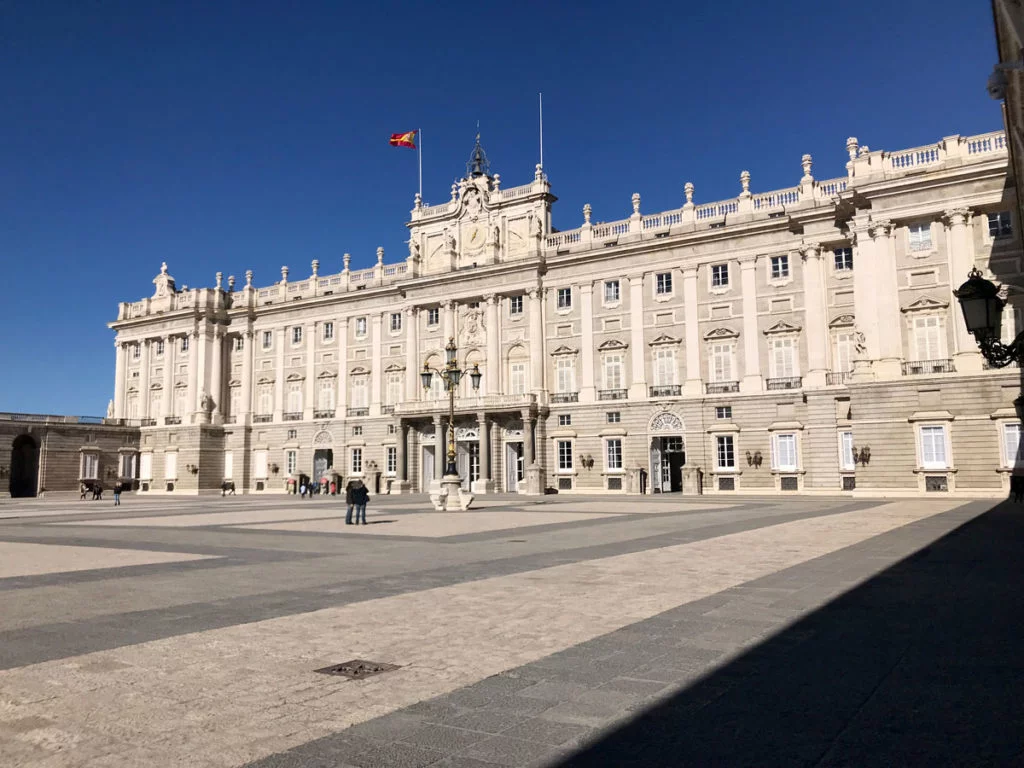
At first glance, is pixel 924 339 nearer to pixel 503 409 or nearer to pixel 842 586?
pixel 503 409

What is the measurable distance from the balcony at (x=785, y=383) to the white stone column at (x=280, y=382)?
36640 millimetres

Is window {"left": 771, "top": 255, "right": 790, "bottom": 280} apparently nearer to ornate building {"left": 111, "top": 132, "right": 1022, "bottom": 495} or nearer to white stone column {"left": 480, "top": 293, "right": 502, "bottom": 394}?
ornate building {"left": 111, "top": 132, "right": 1022, "bottom": 495}

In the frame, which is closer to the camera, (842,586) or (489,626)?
(489,626)

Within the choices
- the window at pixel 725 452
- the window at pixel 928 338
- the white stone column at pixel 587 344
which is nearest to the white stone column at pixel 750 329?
the window at pixel 725 452

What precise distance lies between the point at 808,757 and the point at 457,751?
1.83 meters

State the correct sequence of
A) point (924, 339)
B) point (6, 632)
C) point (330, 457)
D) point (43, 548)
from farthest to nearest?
point (330, 457) < point (924, 339) < point (43, 548) < point (6, 632)

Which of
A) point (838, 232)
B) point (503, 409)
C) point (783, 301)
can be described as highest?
point (838, 232)

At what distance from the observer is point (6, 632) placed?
24.2 feet

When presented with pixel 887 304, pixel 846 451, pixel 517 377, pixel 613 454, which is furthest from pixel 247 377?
pixel 887 304

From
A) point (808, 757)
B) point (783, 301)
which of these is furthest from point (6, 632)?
point (783, 301)

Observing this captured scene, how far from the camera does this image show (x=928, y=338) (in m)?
36.2

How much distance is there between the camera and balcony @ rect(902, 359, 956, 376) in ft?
A: 116

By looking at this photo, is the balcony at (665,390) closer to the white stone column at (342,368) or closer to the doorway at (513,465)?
the doorway at (513,465)

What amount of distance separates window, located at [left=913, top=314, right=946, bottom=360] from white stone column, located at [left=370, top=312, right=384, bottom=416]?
34.5 meters
